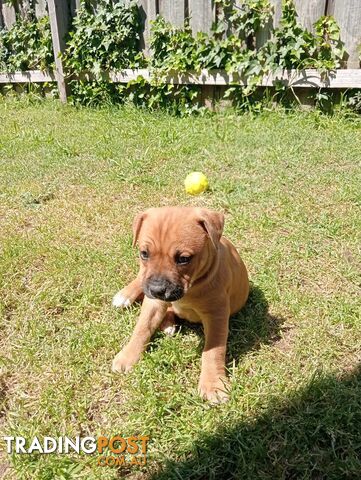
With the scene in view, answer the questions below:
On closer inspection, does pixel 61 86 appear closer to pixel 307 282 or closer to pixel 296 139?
pixel 296 139

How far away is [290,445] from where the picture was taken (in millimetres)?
2135

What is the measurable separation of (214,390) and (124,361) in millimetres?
552

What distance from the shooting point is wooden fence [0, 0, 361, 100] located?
5.51 metres

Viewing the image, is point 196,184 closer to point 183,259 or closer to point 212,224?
point 212,224

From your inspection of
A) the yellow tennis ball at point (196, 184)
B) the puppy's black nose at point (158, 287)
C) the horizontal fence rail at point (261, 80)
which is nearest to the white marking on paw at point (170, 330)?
the puppy's black nose at point (158, 287)

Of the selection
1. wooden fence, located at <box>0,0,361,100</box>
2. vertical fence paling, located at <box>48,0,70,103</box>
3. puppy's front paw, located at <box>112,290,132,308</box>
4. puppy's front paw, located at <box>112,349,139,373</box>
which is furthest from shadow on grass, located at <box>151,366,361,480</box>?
vertical fence paling, located at <box>48,0,70,103</box>

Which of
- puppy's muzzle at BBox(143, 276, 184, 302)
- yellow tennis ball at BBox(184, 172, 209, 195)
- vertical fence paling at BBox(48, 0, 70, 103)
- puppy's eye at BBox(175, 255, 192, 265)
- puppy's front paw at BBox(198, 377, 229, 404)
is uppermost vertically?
vertical fence paling at BBox(48, 0, 70, 103)

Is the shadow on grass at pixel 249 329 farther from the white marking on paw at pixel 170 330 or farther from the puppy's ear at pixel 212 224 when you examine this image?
the puppy's ear at pixel 212 224

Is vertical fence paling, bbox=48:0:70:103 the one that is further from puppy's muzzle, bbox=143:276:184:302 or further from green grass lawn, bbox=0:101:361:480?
puppy's muzzle, bbox=143:276:184:302

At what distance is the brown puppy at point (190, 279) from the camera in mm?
2312

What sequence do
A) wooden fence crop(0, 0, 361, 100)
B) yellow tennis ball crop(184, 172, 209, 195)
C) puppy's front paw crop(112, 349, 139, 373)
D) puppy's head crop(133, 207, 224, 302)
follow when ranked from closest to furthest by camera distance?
puppy's head crop(133, 207, 224, 302) < puppy's front paw crop(112, 349, 139, 373) < yellow tennis ball crop(184, 172, 209, 195) < wooden fence crop(0, 0, 361, 100)

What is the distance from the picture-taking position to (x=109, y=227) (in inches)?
162

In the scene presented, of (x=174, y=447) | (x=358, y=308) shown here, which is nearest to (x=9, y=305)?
(x=174, y=447)

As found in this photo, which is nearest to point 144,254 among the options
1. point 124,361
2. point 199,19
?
point 124,361
